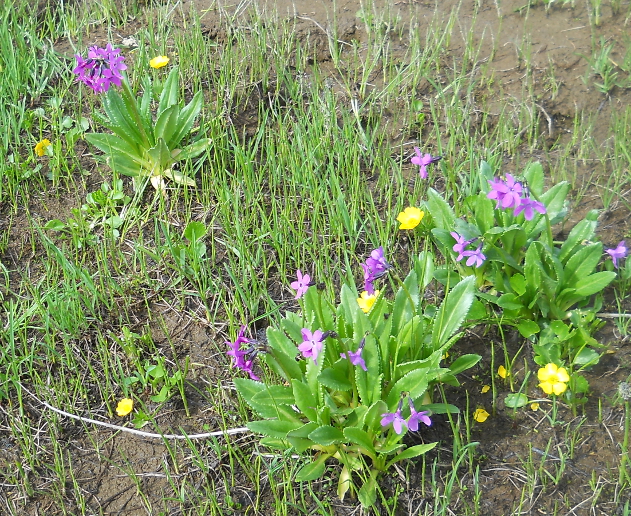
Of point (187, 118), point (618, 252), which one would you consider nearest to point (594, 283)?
point (618, 252)

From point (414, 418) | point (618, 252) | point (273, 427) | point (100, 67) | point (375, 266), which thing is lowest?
point (273, 427)

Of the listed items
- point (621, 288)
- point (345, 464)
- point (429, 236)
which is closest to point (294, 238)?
point (429, 236)

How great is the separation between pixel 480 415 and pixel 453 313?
37 centimetres

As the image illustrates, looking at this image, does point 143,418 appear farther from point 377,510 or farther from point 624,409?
point 624,409

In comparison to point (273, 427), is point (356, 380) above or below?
above

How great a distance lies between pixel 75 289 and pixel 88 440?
631 millimetres

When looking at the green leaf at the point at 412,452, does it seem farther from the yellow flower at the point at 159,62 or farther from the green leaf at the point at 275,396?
the yellow flower at the point at 159,62

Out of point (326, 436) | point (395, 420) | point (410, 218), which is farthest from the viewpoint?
point (410, 218)

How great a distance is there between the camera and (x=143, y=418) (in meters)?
2.55

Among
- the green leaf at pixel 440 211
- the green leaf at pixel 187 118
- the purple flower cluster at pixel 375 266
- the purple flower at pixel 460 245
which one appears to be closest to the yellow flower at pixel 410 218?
the green leaf at pixel 440 211

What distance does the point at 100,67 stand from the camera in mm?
3049

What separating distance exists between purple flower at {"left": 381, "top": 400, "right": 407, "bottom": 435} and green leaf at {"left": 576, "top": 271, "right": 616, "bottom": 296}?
0.90 meters

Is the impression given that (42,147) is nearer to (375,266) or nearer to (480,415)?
(375,266)

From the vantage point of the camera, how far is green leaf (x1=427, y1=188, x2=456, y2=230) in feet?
9.20
